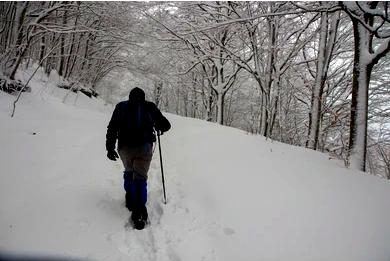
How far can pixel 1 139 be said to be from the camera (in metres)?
4.80

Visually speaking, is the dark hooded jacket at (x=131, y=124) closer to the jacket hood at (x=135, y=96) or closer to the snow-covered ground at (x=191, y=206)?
the jacket hood at (x=135, y=96)

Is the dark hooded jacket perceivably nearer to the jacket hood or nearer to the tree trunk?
the jacket hood

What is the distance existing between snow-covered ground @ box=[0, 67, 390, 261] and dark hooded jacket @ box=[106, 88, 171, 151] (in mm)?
915

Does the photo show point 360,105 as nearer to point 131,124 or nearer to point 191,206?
point 191,206

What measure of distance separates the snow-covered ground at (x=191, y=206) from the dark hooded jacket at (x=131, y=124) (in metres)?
0.92

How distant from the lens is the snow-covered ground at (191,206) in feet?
10.4

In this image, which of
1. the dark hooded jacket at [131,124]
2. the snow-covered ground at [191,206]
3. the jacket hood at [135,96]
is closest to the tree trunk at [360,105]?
the snow-covered ground at [191,206]

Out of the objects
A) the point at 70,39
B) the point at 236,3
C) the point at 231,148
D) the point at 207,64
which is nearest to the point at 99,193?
the point at 231,148

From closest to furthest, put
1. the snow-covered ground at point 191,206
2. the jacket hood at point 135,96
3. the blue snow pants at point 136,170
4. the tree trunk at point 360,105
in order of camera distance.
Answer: the snow-covered ground at point 191,206
the blue snow pants at point 136,170
the jacket hood at point 135,96
the tree trunk at point 360,105

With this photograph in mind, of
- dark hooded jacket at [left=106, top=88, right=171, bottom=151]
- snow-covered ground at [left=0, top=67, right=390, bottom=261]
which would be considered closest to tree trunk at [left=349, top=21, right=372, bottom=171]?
snow-covered ground at [left=0, top=67, right=390, bottom=261]

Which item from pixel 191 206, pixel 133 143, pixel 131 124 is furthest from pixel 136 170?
pixel 191 206

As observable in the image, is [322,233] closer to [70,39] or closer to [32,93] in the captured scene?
[32,93]

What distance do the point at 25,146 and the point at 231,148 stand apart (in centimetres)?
378

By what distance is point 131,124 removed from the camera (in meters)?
4.02
